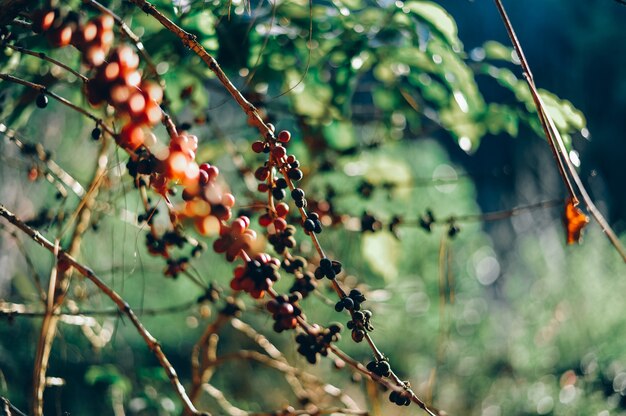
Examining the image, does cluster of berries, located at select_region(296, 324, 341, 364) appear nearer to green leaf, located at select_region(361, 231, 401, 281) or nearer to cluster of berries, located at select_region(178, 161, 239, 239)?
cluster of berries, located at select_region(178, 161, 239, 239)

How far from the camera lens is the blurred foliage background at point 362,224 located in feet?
2.31

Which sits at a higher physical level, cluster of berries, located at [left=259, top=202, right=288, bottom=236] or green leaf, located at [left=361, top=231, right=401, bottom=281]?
cluster of berries, located at [left=259, top=202, right=288, bottom=236]

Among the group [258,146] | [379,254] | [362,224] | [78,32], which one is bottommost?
[379,254]

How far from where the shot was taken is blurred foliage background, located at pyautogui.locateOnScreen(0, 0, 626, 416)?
705mm

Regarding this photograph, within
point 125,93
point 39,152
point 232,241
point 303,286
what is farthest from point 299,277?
point 39,152

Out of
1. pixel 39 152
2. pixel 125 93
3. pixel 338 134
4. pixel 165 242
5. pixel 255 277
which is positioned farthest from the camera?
pixel 338 134

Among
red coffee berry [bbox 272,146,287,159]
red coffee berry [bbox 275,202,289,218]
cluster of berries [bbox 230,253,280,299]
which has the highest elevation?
red coffee berry [bbox 272,146,287,159]

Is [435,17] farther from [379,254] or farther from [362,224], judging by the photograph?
[379,254]

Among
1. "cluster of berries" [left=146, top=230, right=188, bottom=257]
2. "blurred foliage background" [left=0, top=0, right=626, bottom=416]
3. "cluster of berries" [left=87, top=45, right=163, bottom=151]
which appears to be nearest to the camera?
"cluster of berries" [left=87, top=45, right=163, bottom=151]

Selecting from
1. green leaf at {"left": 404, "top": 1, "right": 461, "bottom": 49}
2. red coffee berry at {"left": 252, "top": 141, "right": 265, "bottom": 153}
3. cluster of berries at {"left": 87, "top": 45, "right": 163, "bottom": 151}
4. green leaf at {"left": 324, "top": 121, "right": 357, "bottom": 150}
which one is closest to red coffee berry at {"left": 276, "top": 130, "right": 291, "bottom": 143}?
red coffee berry at {"left": 252, "top": 141, "right": 265, "bottom": 153}

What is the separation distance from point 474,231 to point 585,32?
1397mm

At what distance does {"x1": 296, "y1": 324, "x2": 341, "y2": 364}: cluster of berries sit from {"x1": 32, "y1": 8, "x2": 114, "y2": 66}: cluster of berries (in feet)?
0.89

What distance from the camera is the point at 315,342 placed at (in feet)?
1.65

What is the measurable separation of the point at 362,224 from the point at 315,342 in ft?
0.84
